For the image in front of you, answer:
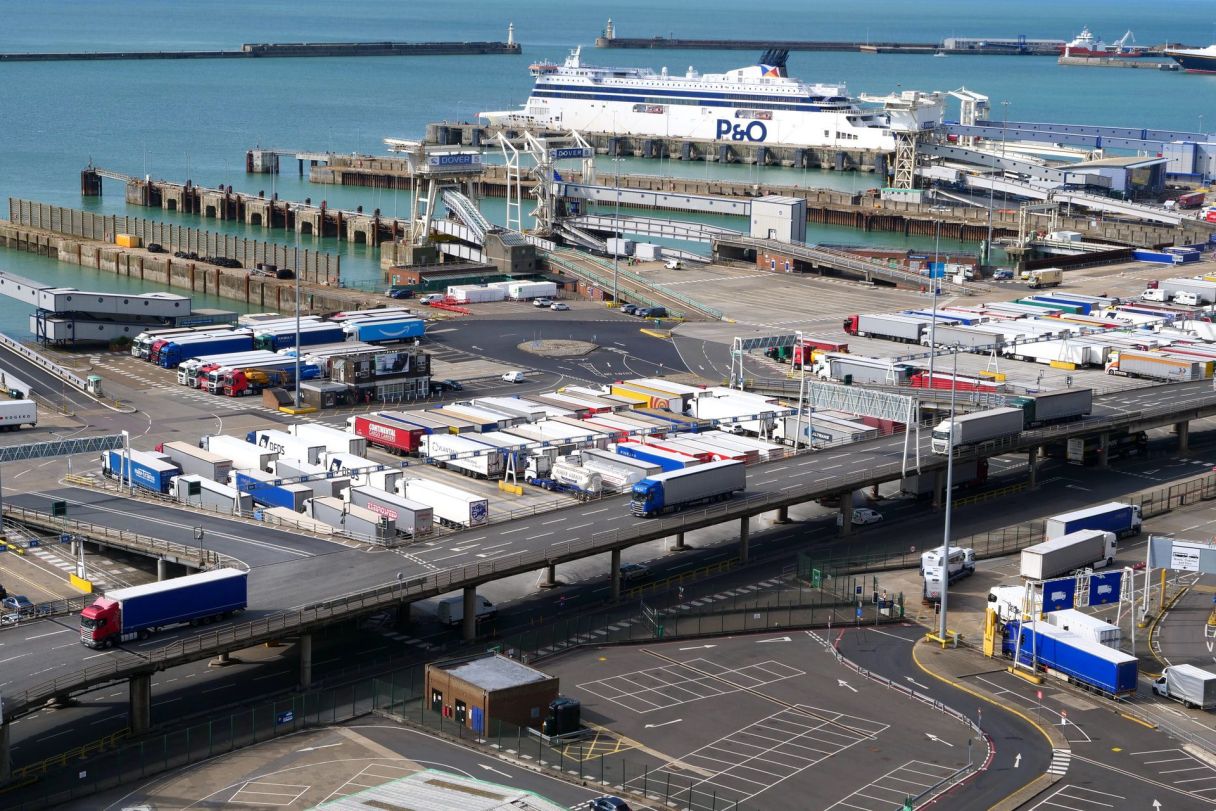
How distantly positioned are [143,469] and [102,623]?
21228 mm

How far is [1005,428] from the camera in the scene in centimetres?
7038

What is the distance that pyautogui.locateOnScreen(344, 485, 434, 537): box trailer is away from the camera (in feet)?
186

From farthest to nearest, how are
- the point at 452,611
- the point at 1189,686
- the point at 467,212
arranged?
1. the point at 467,212
2. the point at 452,611
3. the point at 1189,686

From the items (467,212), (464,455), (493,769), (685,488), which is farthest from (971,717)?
(467,212)

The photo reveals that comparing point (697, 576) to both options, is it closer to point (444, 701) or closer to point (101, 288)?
point (444, 701)

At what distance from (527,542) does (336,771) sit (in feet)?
49.8

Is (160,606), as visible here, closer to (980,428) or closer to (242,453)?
(242,453)

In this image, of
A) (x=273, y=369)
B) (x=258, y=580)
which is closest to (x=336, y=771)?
(x=258, y=580)

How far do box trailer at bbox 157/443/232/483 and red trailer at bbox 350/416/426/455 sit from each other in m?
8.17

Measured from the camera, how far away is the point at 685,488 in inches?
2349

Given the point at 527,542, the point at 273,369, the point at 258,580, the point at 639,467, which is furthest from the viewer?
the point at 273,369

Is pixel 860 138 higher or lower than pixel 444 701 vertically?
higher

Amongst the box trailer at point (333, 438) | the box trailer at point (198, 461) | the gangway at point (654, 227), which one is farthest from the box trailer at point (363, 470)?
the gangway at point (654, 227)

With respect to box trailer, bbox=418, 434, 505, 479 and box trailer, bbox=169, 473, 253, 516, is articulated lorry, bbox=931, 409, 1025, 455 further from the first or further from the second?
box trailer, bbox=169, 473, 253, 516
